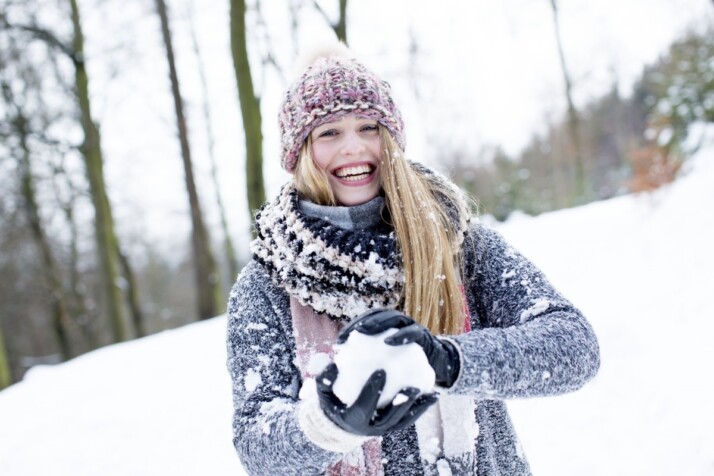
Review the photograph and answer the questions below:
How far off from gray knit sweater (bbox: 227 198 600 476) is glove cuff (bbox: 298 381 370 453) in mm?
22

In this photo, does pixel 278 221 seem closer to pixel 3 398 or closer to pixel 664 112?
pixel 3 398

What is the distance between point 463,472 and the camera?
1.29 metres

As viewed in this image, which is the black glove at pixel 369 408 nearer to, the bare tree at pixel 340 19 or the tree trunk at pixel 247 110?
the tree trunk at pixel 247 110

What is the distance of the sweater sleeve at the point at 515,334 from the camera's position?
1.04 metres

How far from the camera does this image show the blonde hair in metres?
1.29

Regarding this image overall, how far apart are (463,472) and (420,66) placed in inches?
529

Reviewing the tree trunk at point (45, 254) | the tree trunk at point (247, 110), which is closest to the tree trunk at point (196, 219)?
the tree trunk at point (247, 110)

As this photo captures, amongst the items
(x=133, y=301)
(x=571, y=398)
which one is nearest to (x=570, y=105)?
(x=571, y=398)

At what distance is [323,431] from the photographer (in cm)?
94

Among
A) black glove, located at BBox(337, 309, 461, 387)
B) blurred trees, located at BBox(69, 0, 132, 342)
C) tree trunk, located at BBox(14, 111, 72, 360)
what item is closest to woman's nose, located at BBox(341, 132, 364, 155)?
black glove, located at BBox(337, 309, 461, 387)

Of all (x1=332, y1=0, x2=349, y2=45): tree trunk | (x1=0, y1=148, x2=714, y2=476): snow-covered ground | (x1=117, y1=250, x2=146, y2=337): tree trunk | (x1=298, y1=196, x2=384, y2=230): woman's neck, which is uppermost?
(x1=332, y1=0, x2=349, y2=45): tree trunk

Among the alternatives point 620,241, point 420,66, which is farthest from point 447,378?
point 420,66

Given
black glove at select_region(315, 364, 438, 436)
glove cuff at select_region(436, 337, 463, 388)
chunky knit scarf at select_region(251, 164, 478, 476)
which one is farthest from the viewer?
chunky knit scarf at select_region(251, 164, 478, 476)

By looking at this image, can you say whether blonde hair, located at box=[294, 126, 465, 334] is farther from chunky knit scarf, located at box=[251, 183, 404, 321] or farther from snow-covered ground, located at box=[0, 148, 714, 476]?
snow-covered ground, located at box=[0, 148, 714, 476]
